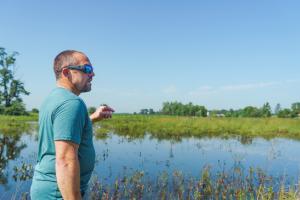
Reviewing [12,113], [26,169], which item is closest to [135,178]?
[26,169]

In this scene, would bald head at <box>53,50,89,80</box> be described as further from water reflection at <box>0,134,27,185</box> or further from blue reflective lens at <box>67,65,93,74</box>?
water reflection at <box>0,134,27,185</box>

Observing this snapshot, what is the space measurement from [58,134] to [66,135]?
6 cm

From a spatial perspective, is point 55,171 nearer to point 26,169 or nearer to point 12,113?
point 26,169

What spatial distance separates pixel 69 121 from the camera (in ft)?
7.04

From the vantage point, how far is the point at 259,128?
28875 millimetres

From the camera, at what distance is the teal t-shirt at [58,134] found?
215cm

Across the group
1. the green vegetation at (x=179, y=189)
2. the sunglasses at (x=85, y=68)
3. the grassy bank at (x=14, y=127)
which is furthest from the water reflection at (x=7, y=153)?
the sunglasses at (x=85, y=68)

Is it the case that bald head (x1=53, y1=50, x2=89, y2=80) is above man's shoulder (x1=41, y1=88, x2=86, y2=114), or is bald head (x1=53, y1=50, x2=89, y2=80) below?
above

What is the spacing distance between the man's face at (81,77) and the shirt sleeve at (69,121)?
257 millimetres

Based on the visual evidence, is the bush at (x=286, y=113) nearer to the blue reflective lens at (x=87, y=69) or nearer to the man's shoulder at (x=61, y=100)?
the blue reflective lens at (x=87, y=69)

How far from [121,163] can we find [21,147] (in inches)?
251

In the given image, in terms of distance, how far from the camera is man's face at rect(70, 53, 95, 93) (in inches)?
95.1

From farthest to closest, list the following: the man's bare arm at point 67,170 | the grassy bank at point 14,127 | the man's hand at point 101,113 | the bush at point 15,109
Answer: the bush at point 15,109
the grassy bank at point 14,127
the man's hand at point 101,113
the man's bare arm at point 67,170

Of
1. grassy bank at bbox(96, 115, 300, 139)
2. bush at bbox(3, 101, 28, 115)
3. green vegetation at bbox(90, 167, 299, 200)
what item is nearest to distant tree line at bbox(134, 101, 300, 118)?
bush at bbox(3, 101, 28, 115)
